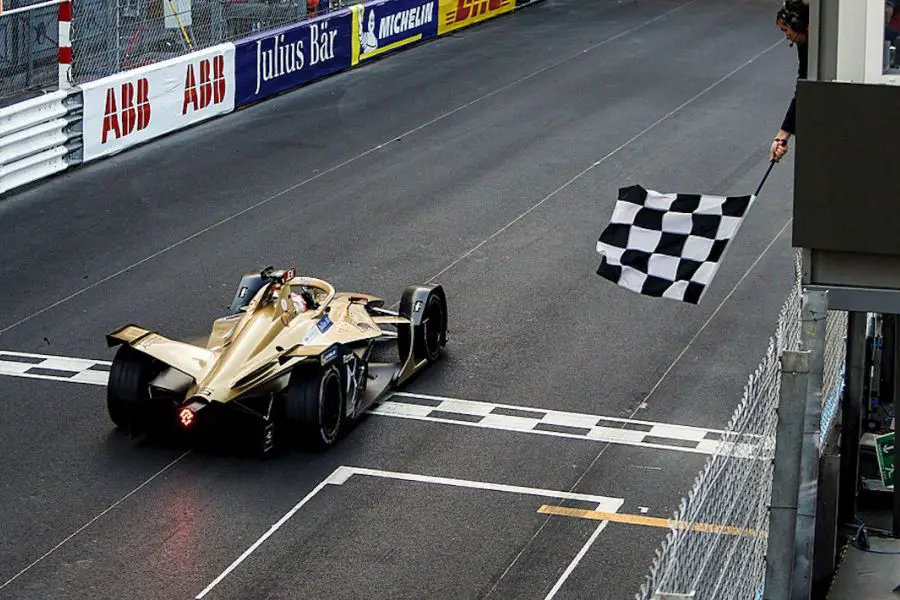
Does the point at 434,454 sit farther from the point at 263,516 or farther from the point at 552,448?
the point at 263,516

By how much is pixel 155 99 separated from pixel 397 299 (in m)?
7.49

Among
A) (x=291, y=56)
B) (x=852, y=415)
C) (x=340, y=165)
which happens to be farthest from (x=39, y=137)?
(x=852, y=415)

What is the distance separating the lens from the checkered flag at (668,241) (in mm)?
9000

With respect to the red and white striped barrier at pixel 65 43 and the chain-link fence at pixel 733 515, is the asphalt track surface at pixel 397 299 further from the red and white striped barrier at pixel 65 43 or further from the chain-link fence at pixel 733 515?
the chain-link fence at pixel 733 515

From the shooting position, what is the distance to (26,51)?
1948cm

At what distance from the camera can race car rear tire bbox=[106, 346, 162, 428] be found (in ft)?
37.4

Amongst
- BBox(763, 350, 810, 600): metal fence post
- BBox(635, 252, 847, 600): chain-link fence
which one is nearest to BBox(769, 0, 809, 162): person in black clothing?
BBox(635, 252, 847, 600): chain-link fence

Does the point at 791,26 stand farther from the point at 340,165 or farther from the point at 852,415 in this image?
the point at 340,165

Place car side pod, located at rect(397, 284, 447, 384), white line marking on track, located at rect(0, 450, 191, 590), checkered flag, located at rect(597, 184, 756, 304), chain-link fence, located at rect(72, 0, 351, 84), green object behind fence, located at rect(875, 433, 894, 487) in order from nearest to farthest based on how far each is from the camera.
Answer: checkered flag, located at rect(597, 184, 756, 304), white line marking on track, located at rect(0, 450, 191, 590), green object behind fence, located at rect(875, 433, 894, 487), car side pod, located at rect(397, 284, 447, 384), chain-link fence, located at rect(72, 0, 351, 84)

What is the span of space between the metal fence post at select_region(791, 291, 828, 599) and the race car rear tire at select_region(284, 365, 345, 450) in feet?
13.4

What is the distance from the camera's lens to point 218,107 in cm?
2252

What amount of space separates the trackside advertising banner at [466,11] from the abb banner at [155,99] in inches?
284

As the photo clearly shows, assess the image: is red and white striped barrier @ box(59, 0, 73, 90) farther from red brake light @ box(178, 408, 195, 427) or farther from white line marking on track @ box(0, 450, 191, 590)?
red brake light @ box(178, 408, 195, 427)

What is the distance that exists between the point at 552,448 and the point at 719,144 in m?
10.4
